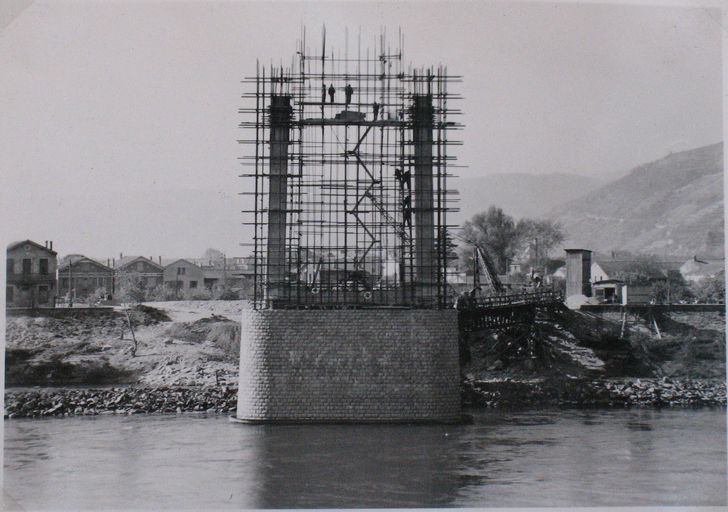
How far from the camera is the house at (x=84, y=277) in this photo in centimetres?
5497

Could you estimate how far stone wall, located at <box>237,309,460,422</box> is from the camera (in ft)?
109

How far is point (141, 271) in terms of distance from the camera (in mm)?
62344

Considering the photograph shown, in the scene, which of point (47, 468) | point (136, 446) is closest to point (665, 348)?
point (136, 446)

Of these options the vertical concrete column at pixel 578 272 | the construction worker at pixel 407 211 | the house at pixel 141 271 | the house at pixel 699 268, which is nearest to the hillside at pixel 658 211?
the house at pixel 699 268

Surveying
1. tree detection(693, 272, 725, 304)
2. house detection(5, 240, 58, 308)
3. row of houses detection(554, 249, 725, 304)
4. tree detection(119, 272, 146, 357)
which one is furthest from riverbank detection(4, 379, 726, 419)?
row of houses detection(554, 249, 725, 304)

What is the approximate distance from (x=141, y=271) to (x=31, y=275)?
1268 centimetres

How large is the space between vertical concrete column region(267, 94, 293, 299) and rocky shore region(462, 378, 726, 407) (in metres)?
9.92

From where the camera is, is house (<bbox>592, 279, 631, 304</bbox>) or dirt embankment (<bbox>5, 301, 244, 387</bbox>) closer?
dirt embankment (<bbox>5, 301, 244, 387</bbox>)

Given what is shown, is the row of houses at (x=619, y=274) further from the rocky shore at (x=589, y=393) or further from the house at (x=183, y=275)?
the house at (x=183, y=275)

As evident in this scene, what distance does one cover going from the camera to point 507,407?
39812mm

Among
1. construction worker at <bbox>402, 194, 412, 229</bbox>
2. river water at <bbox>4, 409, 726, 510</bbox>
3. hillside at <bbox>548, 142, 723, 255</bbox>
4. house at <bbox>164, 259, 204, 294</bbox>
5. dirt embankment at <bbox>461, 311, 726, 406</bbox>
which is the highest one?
hillside at <bbox>548, 142, 723, 255</bbox>

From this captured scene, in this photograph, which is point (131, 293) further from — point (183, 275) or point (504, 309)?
point (504, 309)

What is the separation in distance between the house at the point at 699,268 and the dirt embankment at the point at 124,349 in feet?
90.8

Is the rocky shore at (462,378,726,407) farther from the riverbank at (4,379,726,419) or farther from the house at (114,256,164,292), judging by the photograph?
the house at (114,256,164,292)
